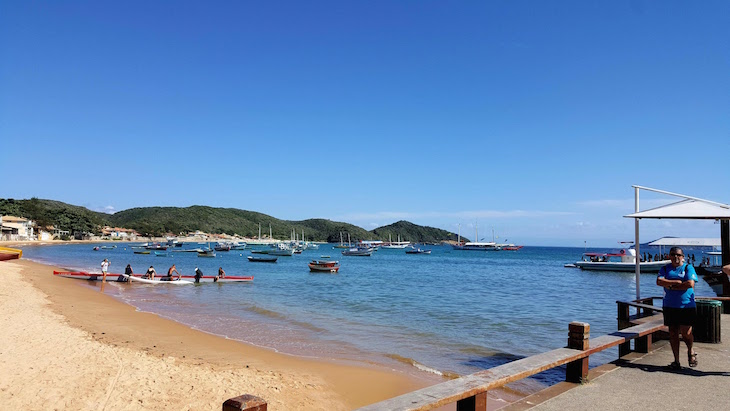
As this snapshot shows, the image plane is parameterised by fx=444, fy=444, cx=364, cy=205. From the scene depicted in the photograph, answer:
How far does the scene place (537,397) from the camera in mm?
5238

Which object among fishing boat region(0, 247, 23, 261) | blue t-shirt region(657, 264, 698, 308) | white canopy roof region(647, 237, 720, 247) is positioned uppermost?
white canopy roof region(647, 237, 720, 247)

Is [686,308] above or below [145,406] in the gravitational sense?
above

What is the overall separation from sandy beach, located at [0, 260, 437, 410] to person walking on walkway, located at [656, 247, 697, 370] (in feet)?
15.9

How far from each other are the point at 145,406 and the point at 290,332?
309 inches

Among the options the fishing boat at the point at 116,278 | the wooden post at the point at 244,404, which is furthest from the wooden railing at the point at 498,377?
the fishing boat at the point at 116,278

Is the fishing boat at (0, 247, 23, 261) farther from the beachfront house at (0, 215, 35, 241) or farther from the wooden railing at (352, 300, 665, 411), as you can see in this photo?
the beachfront house at (0, 215, 35, 241)

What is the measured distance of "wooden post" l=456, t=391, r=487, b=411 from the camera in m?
4.52

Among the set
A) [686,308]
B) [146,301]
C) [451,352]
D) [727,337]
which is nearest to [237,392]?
[451,352]

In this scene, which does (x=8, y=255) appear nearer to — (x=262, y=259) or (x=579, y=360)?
(x=262, y=259)

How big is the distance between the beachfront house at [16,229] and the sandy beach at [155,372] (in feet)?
326

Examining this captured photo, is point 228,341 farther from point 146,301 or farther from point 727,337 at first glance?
point 727,337

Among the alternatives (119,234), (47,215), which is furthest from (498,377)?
(119,234)

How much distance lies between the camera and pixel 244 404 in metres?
2.89

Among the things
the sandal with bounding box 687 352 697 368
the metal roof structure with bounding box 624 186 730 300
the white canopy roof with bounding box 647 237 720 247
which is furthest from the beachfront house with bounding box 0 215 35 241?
the sandal with bounding box 687 352 697 368
